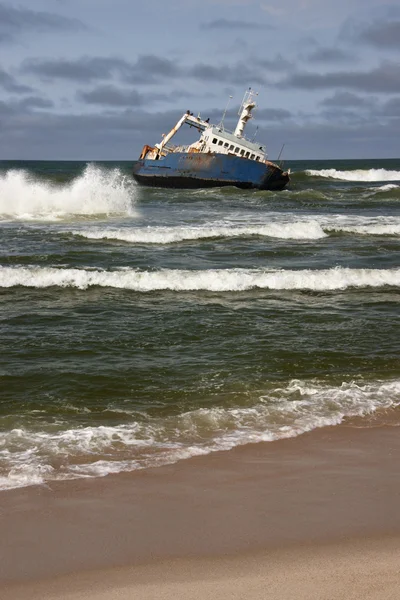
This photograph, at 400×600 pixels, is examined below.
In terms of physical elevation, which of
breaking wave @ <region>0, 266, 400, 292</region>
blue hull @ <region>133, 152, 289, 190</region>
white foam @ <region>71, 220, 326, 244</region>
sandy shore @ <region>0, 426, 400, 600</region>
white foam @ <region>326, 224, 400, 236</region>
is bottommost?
sandy shore @ <region>0, 426, 400, 600</region>

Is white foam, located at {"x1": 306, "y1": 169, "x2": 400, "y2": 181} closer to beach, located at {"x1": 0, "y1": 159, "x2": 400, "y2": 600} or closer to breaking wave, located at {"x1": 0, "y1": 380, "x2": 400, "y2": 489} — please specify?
beach, located at {"x1": 0, "y1": 159, "x2": 400, "y2": 600}

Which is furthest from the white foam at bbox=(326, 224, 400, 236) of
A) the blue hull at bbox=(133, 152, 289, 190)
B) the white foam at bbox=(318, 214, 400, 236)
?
the blue hull at bbox=(133, 152, 289, 190)

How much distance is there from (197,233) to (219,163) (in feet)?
77.4

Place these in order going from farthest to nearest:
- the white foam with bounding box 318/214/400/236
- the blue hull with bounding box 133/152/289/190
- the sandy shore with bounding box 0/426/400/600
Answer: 1. the blue hull with bounding box 133/152/289/190
2. the white foam with bounding box 318/214/400/236
3. the sandy shore with bounding box 0/426/400/600

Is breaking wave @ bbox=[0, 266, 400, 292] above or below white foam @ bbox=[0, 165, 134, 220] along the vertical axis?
below

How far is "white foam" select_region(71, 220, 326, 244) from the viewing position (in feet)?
65.5

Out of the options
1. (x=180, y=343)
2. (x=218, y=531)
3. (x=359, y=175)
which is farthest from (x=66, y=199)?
(x=359, y=175)

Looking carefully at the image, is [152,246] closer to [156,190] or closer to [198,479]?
[198,479]

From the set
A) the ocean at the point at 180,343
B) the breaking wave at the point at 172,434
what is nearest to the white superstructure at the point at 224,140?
the ocean at the point at 180,343

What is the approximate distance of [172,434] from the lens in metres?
6.10

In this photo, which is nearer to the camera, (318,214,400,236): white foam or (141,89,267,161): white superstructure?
(318,214,400,236): white foam

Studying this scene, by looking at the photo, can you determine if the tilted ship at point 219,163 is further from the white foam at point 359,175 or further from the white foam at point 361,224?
the white foam at point 359,175

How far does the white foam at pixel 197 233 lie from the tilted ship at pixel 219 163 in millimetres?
20727

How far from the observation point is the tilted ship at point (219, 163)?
43.3 metres
